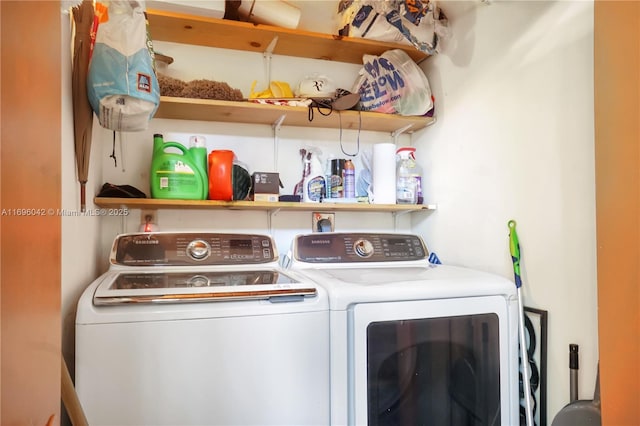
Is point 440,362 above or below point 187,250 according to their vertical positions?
below

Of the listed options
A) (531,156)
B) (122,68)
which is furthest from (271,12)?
(531,156)

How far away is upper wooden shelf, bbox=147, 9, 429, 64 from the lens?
1767 millimetres

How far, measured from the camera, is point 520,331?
132 cm

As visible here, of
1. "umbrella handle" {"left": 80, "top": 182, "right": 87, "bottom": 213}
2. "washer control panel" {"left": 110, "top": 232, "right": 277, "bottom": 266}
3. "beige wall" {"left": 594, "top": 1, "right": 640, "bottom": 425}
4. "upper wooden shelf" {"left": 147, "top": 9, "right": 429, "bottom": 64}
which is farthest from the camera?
"upper wooden shelf" {"left": 147, "top": 9, "right": 429, "bottom": 64}

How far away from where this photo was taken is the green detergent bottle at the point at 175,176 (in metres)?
1.68

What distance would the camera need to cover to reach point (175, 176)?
66.3 inches

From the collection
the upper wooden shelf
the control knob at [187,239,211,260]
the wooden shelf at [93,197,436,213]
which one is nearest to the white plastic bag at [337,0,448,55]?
the upper wooden shelf

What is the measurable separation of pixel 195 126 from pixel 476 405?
1.72 metres

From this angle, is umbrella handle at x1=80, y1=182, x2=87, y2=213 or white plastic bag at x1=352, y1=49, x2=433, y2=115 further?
white plastic bag at x1=352, y1=49, x2=433, y2=115

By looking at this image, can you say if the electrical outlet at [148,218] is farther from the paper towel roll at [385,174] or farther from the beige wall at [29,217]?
the beige wall at [29,217]

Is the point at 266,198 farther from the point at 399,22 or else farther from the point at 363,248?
the point at 399,22

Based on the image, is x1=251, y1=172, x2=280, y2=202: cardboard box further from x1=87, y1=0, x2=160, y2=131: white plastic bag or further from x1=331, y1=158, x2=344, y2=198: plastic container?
x1=87, y1=0, x2=160, y2=131: white plastic bag

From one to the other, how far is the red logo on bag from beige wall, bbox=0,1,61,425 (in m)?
0.62

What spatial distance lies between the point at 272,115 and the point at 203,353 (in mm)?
1222
